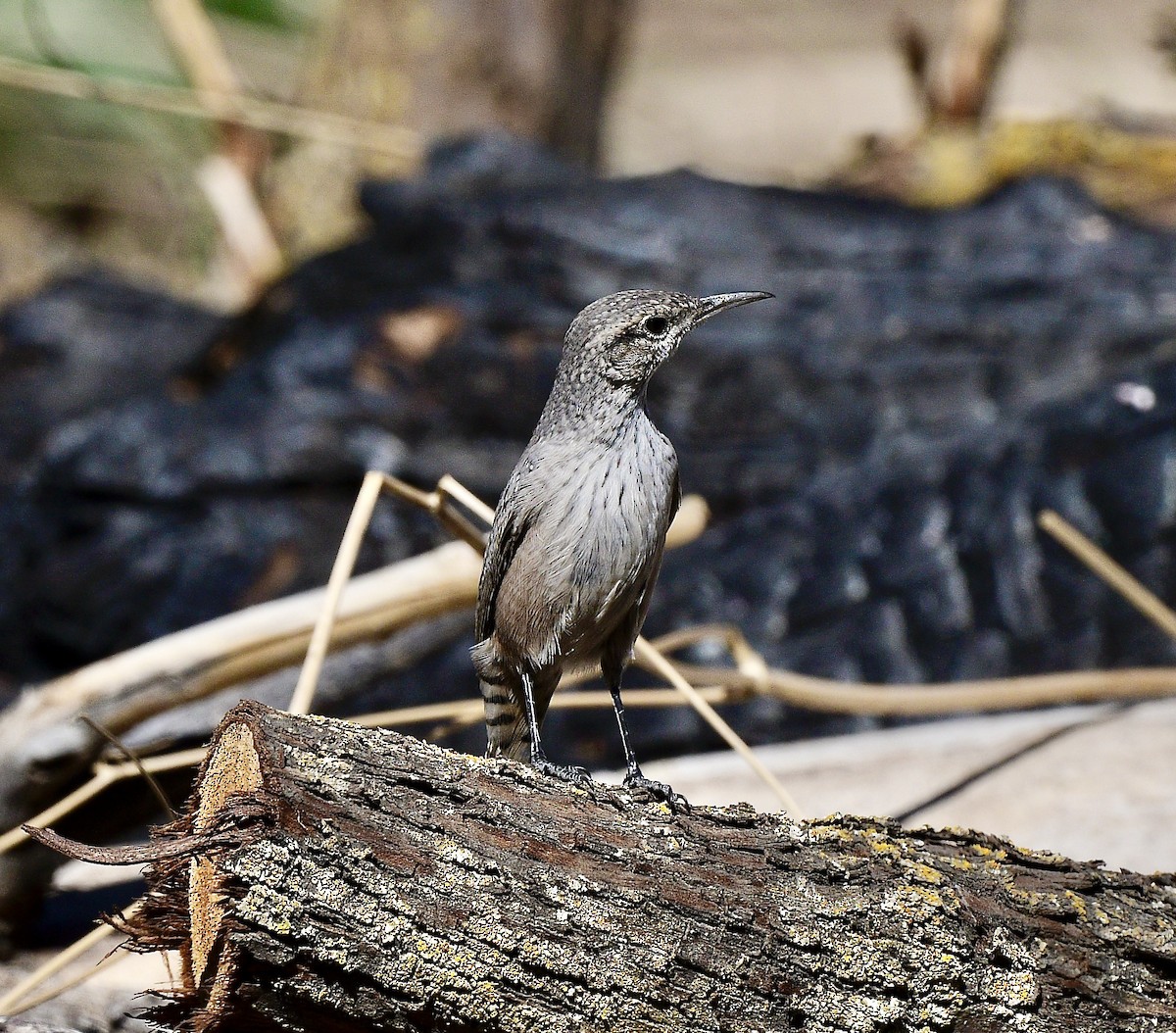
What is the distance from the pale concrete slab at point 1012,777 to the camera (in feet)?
13.6

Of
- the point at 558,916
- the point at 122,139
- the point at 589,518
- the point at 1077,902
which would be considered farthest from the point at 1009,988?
the point at 122,139

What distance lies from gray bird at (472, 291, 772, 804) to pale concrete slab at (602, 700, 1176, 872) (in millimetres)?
1385

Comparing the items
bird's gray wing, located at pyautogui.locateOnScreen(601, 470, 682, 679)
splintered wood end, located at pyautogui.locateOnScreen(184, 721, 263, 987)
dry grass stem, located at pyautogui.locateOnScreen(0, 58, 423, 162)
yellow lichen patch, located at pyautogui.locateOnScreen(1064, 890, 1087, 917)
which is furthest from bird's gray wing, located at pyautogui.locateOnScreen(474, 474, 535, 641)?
dry grass stem, located at pyautogui.locateOnScreen(0, 58, 423, 162)

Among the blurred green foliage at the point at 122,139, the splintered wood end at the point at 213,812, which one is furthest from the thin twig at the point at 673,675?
the blurred green foliage at the point at 122,139

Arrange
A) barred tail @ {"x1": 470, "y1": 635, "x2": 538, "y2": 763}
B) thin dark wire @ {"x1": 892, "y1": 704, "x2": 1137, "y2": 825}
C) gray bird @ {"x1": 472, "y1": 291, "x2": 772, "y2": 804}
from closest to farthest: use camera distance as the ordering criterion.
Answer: gray bird @ {"x1": 472, "y1": 291, "x2": 772, "y2": 804}, barred tail @ {"x1": 470, "y1": 635, "x2": 538, "y2": 763}, thin dark wire @ {"x1": 892, "y1": 704, "x2": 1137, "y2": 825}

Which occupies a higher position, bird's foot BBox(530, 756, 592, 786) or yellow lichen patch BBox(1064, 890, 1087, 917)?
bird's foot BBox(530, 756, 592, 786)

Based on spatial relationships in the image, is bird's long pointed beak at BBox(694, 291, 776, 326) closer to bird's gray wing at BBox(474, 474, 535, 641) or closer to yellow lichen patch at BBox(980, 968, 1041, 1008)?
bird's gray wing at BBox(474, 474, 535, 641)

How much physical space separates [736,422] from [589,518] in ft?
12.5

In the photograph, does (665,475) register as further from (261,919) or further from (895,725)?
(895,725)

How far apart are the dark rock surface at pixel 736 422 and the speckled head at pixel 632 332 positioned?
235 cm

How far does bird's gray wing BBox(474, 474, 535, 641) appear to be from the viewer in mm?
3230

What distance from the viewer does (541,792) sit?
7.64 feet

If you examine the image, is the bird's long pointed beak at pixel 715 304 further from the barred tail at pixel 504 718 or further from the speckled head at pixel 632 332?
the barred tail at pixel 504 718

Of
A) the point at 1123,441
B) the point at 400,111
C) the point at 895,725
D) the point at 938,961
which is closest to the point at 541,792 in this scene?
the point at 938,961
